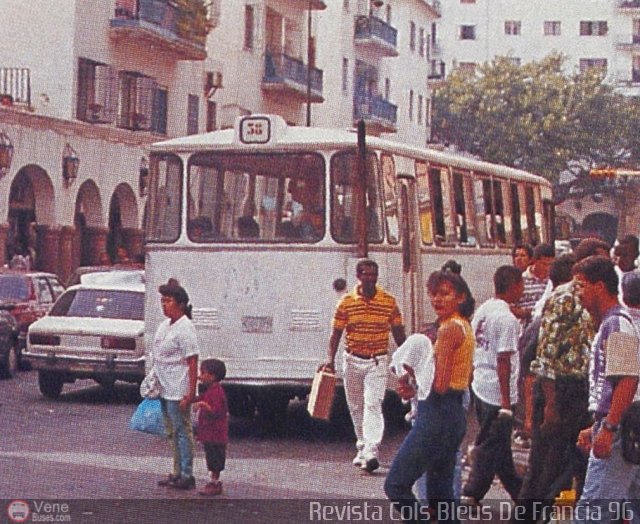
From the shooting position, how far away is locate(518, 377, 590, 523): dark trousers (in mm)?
10539

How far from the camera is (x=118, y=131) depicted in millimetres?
40594

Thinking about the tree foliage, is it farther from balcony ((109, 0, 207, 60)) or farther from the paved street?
the paved street

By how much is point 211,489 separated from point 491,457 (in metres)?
2.22

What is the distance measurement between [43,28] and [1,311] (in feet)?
50.7

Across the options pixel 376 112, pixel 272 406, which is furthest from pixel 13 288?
pixel 376 112

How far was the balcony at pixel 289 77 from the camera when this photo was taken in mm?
Answer: 49750

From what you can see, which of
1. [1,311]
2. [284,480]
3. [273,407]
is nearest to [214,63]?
[1,311]

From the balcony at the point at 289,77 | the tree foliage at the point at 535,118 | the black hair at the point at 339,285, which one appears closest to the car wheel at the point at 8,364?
the black hair at the point at 339,285

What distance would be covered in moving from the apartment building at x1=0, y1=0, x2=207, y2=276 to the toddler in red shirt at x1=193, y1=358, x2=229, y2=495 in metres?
23.6

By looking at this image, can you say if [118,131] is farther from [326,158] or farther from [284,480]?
[284,480]

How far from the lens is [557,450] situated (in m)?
10.5

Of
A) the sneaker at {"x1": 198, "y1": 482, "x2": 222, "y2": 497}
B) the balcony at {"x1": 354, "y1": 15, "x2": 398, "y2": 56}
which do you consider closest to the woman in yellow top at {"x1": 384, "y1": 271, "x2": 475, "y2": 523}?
the sneaker at {"x1": 198, "y1": 482, "x2": 222, "y2": 497}

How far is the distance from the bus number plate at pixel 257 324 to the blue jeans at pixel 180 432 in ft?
14.2

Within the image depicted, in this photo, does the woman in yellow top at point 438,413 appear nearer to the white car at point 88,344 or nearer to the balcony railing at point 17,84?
the white car at point 88,344
